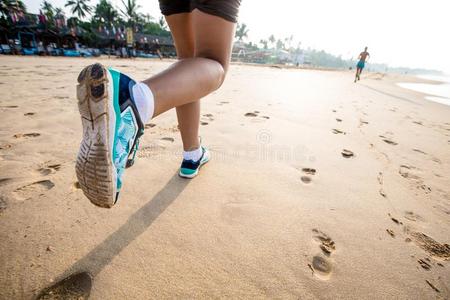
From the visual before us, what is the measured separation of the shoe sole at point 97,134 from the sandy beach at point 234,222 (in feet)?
0.99

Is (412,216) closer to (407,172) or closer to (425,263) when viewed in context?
(425,263)

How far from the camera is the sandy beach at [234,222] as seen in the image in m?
0.79

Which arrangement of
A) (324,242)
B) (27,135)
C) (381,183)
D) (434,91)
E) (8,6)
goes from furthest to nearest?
(8,6) < (434,91) < (27,135) < (381,183) < (324,242)

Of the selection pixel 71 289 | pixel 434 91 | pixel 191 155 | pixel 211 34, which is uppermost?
pixel 211 34

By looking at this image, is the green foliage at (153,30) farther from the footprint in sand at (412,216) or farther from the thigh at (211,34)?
the footprint in sand at (412,216)

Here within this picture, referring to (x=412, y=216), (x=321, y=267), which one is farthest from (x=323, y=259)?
(x=412, y=216)

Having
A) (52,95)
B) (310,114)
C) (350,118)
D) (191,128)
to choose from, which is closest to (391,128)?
(350,118)

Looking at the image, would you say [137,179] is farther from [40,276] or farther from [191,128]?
[40,276]

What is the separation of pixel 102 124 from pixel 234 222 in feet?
2.29

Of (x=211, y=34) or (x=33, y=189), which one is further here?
(x=33, y=189)

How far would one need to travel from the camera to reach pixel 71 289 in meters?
0.73

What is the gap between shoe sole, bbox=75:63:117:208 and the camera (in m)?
0.70

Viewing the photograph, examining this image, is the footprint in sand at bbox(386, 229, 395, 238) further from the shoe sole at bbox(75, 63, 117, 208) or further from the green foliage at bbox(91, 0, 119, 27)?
the green foliage at bbox(91, 0, 119, 27)

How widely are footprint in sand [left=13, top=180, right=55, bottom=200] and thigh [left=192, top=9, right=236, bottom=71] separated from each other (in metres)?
1.05
